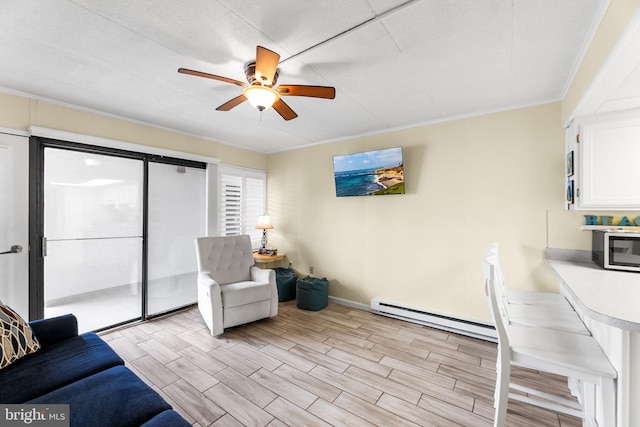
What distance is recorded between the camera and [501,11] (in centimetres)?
144

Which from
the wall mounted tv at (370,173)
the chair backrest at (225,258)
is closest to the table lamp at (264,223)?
the chair backrest at (225,258)

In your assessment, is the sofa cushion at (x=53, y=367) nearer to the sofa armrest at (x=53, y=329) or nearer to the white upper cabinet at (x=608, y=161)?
the sofa armrest at (x=53, y=329)

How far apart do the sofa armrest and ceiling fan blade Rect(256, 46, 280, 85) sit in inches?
87.7

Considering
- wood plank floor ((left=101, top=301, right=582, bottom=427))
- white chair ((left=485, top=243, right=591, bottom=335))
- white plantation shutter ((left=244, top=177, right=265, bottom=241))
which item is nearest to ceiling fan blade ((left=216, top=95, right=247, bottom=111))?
white chair ((left=485, top=243, right=591, bottom=335))

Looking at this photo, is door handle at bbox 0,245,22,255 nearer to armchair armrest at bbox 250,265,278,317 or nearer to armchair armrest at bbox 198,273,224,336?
armchair armrest at bbox 198,273,224,336

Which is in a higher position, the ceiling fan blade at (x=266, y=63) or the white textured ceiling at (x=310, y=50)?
the white textured ceiling at (x=310, y=50)

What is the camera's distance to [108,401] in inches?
48.9

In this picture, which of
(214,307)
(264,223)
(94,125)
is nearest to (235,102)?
(94,125)

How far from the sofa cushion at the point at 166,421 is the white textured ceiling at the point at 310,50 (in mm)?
2019

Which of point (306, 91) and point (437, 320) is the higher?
point (306, 91)

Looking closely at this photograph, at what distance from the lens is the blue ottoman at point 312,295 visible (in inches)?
142

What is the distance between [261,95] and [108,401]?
6.10ft

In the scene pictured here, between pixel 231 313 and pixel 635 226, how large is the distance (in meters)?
3.80

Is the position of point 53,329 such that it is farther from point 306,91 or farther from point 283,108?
point 306,91
